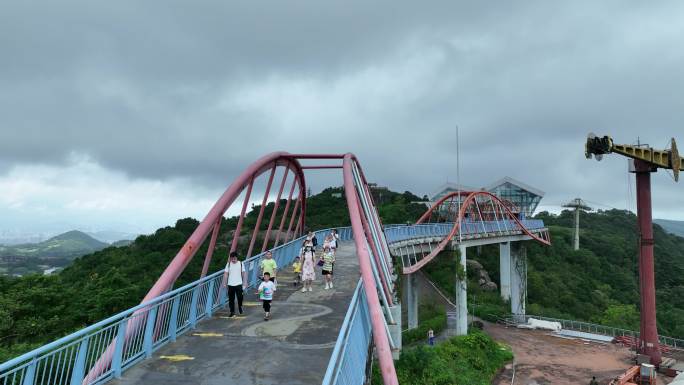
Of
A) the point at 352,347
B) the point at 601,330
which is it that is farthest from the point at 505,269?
the point at 352,347

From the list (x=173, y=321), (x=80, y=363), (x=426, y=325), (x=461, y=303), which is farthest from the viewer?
(x=426, y=325)

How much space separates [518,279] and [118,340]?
168 ft

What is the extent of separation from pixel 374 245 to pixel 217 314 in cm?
410

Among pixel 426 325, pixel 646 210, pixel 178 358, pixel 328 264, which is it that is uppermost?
pixel 646 210

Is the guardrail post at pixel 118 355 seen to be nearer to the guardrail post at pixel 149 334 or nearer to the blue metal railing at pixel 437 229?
the guardrail post at pixel 149 334

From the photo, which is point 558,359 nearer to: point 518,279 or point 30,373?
point 518,279

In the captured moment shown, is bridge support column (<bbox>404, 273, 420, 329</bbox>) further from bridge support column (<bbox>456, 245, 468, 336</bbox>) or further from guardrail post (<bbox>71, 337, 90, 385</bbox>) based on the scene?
guardrail post (<bbox>71, 337, 90, 385</bbox>)

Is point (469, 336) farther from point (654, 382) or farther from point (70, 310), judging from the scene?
point (70, 310)

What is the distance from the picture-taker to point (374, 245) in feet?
34.2

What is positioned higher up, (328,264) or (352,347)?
(328,264)

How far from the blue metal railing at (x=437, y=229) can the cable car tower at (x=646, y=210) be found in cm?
1164

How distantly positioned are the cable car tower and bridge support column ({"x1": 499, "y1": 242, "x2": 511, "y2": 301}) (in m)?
21.2

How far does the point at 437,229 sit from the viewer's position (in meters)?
32.4

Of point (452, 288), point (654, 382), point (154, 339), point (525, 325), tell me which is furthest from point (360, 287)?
point (452, 288)
